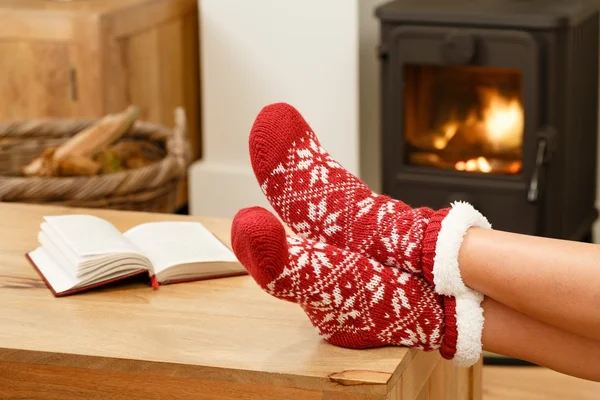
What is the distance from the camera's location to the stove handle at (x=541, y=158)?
8.70ft

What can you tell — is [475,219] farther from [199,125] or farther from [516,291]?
[199,125]

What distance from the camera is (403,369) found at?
137 centimetres

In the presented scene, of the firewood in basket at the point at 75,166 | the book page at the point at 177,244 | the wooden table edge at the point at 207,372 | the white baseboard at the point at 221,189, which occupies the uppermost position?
the firewood in basket at the point at 75,166

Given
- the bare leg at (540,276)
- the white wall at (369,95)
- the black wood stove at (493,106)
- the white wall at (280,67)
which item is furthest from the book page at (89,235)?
the white wall at (369,95)

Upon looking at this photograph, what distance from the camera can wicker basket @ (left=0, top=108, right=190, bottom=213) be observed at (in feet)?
7.53

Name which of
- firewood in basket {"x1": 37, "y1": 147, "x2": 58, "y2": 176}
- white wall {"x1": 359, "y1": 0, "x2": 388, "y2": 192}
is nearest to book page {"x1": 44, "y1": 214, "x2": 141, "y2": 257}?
firewood in basket {"x1": 37, "y1": 147, "x2": 58, "y2": 176}

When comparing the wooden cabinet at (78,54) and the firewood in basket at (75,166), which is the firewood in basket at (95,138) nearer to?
the firewood in basket at (75,166)

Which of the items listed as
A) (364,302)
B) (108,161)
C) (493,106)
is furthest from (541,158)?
(364,302)

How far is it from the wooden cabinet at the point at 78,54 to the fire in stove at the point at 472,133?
832 mm

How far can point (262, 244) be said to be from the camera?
51.5 inches

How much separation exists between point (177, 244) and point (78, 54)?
142cm

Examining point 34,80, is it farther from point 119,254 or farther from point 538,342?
point 538,342

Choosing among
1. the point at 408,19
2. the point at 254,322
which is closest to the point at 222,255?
the point at 254,322

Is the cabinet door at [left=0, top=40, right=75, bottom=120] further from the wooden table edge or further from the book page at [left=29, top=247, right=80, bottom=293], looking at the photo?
the wooden table edge
